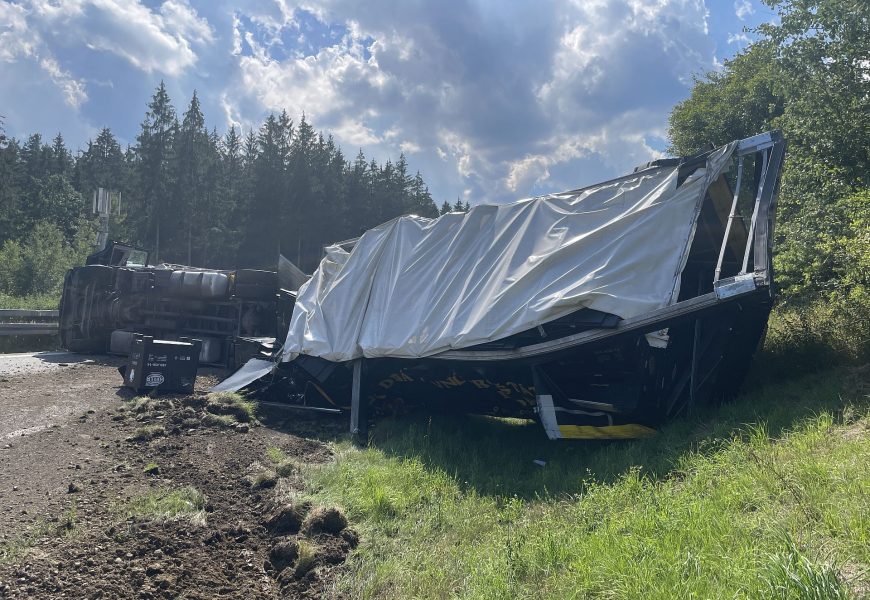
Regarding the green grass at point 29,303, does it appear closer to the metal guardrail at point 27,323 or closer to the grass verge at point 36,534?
the metal guardrail at point 27,323

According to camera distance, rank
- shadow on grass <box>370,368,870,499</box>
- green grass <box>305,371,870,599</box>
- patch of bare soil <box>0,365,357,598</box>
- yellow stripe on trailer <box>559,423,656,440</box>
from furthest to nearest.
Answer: yellow stripe on trailer <box>559,423,656,440</box>, shadow on grass <box>370,368,870,499</box>, patch of bare soil <box>0,365,357,598</box>, green grass <box>305,371,870,599</box>

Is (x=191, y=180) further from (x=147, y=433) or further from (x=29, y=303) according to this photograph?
(x=147, y=433)

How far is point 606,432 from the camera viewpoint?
5.47m

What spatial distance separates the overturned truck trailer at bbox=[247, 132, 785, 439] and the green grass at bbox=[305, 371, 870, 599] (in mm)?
517

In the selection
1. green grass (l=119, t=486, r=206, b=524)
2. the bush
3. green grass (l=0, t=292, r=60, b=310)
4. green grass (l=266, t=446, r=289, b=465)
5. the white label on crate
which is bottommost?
green grass (l=266, t=446, r=289, b=465)

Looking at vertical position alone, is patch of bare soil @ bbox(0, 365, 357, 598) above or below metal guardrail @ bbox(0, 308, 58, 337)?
below

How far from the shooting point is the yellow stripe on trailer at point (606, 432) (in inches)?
215

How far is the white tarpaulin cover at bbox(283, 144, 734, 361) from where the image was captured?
5168 millimetres

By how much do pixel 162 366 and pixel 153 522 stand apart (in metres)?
5.55

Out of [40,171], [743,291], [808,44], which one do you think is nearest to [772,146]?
[743,291]

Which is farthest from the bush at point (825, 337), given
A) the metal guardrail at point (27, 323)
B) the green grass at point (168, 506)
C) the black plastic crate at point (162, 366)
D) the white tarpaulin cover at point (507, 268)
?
the metal guardrail at point (27, 323)

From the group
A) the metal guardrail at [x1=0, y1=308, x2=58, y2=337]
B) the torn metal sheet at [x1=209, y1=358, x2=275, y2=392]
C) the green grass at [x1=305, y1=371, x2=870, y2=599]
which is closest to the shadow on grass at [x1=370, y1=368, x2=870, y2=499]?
the green grass at [x1=305, y1=371, x2=870, y2=599]

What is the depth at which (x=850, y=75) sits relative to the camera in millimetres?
8836

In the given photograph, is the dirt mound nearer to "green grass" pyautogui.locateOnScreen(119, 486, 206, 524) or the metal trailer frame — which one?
"green grass" pyautogui.locateOnScreen(119, 486, 206, 524)
